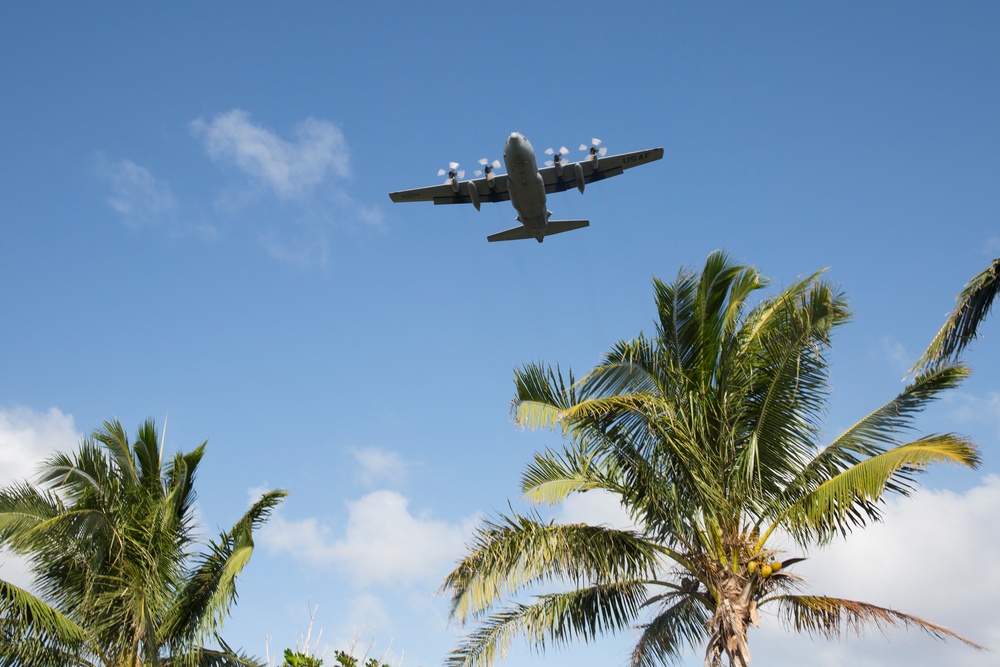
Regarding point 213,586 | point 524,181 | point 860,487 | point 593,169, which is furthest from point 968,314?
point 593,169

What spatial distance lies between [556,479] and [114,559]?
22.1 feet

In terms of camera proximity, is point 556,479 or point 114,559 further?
point 114,559

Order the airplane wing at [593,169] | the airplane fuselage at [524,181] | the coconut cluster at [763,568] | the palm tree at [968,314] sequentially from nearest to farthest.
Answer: the palm tree at [968,314] → the coconut cluster at [763,568] → the airplane fuselage at [524,181] → the airplane wing at [593,169]

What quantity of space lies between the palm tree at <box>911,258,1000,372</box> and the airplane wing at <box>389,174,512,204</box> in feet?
79.5

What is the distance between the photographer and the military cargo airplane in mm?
30639

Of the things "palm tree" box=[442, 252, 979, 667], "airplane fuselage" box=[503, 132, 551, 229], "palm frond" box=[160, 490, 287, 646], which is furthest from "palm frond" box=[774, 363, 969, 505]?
"airplane fuselage" box=[503, 132, 551, 229]

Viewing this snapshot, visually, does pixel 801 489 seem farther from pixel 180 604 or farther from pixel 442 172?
pixel 442 172

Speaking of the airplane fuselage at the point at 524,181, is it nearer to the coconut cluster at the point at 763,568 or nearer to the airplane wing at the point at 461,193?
the airplane wing at the point at 461,193

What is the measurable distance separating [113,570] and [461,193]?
22.9 m

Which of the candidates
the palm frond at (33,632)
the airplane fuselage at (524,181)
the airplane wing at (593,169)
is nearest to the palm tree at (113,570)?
the palm frond at (33,632)

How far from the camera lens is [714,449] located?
37.6 ft

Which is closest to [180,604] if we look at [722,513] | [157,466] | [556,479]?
[157,466]

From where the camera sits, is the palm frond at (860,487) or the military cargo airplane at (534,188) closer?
the palm frond at (860,487)

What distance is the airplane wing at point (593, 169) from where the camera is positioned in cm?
3206
